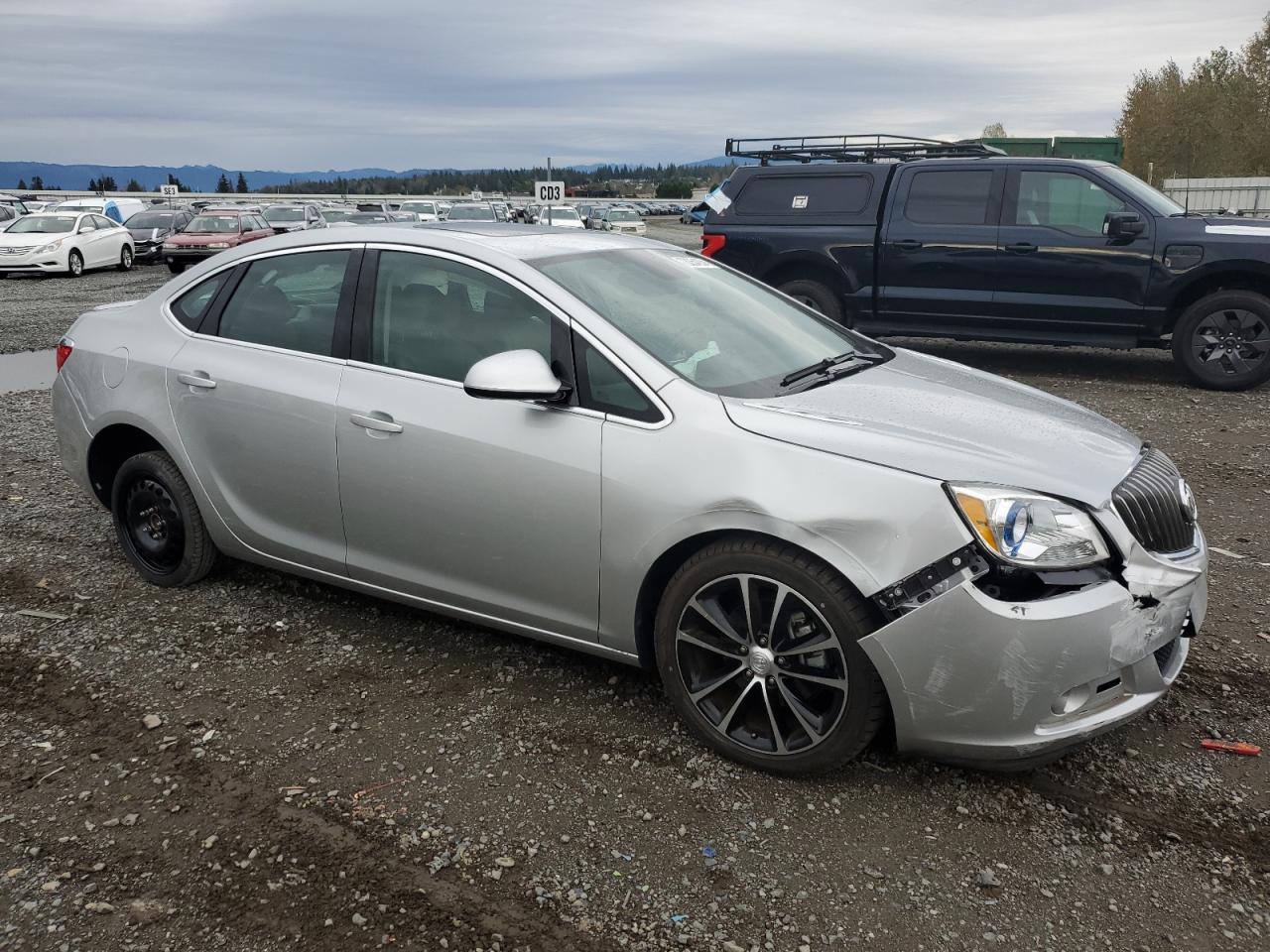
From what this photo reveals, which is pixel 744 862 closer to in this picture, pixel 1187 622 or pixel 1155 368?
pixel 1187 622

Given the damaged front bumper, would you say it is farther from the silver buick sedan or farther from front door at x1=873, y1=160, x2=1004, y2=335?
Result: front door at x1=873, y1=160, x2=1004, y2=335

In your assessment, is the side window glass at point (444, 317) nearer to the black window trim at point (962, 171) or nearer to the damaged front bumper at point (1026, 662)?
A: the damaged front bumper at point (1026, 662)

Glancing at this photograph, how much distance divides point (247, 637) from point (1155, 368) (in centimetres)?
959

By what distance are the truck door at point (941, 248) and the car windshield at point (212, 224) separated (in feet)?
67.0

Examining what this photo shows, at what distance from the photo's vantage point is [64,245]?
2252cm

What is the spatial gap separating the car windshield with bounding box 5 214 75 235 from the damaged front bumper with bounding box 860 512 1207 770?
25.0 metres

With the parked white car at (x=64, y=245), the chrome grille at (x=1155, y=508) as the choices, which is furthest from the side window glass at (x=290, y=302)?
the parked white car at (x=64, y=245)

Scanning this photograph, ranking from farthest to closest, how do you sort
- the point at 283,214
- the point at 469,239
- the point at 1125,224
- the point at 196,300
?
the point at 283,214 < the point at 1125,224 < the point at 196,300 < the point at 469,239

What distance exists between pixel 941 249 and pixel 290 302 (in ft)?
23.9

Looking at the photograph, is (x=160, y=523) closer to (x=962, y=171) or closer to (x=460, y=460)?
(x=460, y=460)

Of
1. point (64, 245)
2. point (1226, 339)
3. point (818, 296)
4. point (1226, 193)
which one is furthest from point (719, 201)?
point (1226, 193)

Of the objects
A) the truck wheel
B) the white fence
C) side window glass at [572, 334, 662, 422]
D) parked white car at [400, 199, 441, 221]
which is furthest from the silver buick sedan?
parked white car at [400, 199, 441, 221]

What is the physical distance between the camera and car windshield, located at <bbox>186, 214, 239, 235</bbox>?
83.5 ft

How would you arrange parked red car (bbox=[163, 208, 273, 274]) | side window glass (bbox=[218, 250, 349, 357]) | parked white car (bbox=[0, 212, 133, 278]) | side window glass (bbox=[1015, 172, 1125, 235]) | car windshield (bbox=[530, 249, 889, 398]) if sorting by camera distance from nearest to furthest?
car windshield (bbox=[530, 249, 889, 398]), side window glass (bbox=[218, 250, 349, 357]), side window glass (bbox=[1015, 172, 1125, 235]), parked white car (bbox=[0, 212, 133, 278]), parked red car (bbox=[163, 208, 273, 274])
